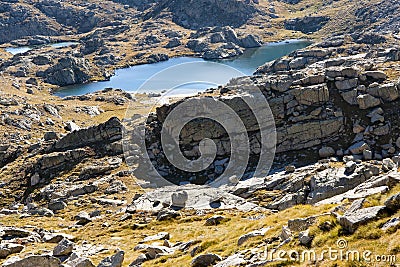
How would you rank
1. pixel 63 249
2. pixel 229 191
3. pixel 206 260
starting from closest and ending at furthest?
pixel 206 260 < pixel 63 249 < pixel 229 191

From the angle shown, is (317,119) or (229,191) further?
(317,119)

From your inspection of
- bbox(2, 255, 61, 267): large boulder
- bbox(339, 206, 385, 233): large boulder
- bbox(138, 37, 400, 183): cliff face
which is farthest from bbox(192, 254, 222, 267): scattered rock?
bbox(138, 37, 400, 183): cliff face

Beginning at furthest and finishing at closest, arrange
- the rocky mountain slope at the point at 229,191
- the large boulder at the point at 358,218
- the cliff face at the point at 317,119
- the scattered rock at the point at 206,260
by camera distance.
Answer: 1. the cliff face at the point at 317,119
2. the scattered rock at the point at 206,260
3. the rocky mountain slope at the point at 229,191
4. the large boulder at the point at 358,218

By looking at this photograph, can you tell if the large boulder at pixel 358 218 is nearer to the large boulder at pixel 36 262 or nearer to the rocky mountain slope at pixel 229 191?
the rocky mountain slope at pixel 229 191

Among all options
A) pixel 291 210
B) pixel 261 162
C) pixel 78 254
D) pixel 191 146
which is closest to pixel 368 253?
pixel 291 210

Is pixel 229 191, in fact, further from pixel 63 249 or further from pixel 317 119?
pixel 63 249

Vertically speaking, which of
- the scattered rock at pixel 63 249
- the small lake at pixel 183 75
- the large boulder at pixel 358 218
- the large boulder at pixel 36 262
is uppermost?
the small lake at pixel 183 75

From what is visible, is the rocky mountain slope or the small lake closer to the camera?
the rocky mountain slope

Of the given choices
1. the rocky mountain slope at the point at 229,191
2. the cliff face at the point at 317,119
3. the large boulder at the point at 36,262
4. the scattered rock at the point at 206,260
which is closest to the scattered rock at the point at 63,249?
the rocky mountain slope at the point at 229,191

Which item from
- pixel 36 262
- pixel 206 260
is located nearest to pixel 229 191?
pixel 36 262

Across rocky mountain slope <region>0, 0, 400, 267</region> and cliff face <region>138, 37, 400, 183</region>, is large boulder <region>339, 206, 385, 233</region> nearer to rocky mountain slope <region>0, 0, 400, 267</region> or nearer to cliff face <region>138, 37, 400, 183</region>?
rocky mountain slope <region>0, 0, 400, 267</region>

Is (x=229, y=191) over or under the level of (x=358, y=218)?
under

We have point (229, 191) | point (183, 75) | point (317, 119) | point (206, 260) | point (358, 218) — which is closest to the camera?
point (358, 218)

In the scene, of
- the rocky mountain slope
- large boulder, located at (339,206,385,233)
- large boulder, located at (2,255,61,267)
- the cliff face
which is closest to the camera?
large boulder, located at (339,206,385,233)
